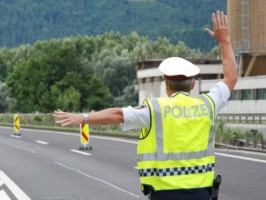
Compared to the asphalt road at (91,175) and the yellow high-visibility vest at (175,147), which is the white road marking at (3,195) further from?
the yellow high-visibility vest at (175,147)

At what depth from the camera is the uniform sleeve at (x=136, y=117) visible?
492 cm

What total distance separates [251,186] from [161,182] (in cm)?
1009

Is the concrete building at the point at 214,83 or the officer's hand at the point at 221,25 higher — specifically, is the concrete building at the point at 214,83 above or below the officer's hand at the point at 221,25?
above

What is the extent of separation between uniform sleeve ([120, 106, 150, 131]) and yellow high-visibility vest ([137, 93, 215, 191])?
0.11 feet

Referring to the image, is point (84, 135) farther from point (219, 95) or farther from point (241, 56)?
point (241, 56)

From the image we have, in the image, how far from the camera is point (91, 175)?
57.6 feet

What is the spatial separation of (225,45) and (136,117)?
897 mm

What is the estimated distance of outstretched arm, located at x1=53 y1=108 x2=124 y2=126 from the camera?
489 cm

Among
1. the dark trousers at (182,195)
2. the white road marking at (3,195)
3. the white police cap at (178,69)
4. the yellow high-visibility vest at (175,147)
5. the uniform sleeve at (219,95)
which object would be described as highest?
the white police cap at (178,69)

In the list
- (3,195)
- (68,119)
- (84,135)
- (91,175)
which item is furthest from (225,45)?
(84,135)

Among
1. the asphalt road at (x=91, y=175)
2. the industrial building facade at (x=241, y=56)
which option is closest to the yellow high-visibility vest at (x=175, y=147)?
the asphalt road at (x=91, y=175)

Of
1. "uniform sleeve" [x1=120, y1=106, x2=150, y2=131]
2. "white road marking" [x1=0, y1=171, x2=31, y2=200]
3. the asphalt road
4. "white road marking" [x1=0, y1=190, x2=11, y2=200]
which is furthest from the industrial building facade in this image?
"uniform sleeve" [x1=120, y1=106, x2=150, y2=131]

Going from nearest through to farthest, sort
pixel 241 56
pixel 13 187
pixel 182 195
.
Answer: pixel 182 195 < pixel 13 187 < pixel 241 56

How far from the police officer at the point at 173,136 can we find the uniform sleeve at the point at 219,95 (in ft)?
0.64
